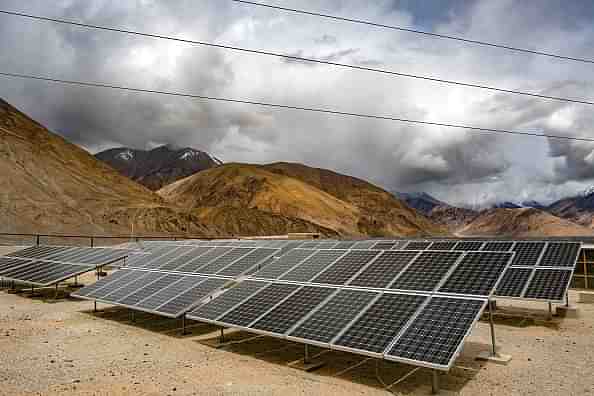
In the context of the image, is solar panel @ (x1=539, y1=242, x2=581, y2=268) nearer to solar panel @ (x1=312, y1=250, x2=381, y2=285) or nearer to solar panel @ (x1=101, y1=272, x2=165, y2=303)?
solar panel @ (x1=312, y1=250, x2=381, y2=285)

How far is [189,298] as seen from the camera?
12.9m

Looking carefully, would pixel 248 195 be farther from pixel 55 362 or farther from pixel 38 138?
pixel 55 362

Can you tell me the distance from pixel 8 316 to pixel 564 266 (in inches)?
802

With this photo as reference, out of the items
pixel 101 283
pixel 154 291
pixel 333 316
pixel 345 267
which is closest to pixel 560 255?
pixel 345 267

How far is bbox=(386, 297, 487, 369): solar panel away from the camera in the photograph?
7.89 meters

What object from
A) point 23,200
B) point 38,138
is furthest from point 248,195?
point 23,200

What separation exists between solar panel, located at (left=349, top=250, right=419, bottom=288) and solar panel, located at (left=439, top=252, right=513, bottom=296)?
1.48 metres

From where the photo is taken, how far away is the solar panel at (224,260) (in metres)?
15.5

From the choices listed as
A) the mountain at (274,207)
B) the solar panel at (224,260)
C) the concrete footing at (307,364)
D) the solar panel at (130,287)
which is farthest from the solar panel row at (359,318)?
the mountain at (274,207)

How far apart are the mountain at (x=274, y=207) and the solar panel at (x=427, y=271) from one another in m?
82.3

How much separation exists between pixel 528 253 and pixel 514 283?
2602mm

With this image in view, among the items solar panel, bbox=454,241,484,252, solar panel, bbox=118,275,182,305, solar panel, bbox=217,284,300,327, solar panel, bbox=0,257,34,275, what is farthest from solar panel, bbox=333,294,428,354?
solar panel, bbox=0,257,34,275

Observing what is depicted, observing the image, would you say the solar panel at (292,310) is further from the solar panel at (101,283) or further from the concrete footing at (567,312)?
the concrete footing at (567,312)

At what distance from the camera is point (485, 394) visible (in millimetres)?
8406
